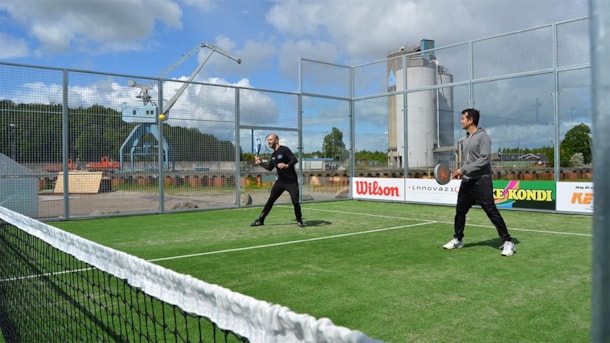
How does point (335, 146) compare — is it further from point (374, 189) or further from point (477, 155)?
point (477, 155)

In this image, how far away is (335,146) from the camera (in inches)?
695

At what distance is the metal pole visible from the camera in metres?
0.88

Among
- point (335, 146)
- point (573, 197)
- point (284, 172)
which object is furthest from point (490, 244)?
point (335, 146)

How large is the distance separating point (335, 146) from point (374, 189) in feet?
6.72

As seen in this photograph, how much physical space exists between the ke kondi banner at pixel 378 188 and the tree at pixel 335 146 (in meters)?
1.01

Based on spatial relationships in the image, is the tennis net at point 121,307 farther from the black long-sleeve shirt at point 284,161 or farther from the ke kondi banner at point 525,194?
the ke kondi banner at point 525,194

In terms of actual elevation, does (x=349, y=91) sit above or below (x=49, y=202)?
above

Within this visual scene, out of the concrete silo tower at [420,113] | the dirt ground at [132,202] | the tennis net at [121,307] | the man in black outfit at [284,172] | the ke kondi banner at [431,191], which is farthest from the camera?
the concrete silo tower at [420,113]

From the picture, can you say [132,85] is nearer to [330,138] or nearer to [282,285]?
[330,138]

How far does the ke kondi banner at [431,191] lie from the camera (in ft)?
48.9

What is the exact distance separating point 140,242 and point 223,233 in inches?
63.5

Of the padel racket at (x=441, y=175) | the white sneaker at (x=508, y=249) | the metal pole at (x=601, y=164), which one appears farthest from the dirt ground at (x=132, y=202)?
the metal pole at (x=601, y=164)

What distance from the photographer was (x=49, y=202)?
11.8 metres

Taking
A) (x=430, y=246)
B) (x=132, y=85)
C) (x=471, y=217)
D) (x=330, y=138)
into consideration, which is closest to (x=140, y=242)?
(x=430, y=246)
